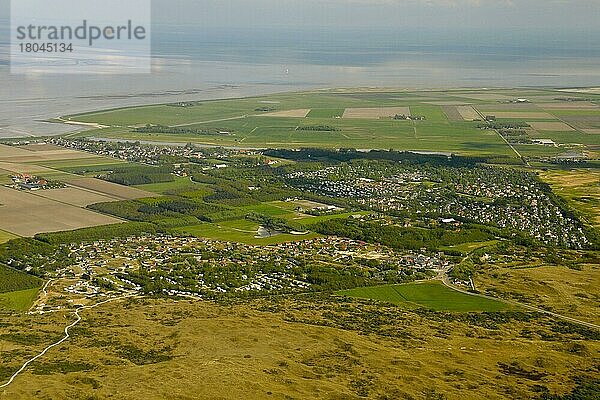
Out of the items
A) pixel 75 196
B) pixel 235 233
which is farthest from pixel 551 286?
pixel 75 196

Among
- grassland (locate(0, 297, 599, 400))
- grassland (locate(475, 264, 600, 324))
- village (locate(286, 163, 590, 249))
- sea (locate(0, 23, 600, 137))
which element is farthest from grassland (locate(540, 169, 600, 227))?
sea (locate(0, 23, 600, 137))

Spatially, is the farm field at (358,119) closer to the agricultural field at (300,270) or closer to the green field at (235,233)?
the agricultural field at (300,270)

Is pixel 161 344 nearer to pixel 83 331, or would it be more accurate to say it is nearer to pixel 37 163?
pixel 83 331

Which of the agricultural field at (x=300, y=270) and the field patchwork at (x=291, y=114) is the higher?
the field patchwork at (x=291, y=114)

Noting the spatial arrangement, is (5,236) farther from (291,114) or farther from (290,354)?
(291,114)

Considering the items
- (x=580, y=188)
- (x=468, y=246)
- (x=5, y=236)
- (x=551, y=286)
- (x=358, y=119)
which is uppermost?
(x=358, y=119)

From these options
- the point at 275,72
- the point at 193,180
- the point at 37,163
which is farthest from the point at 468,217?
the point at 275,72

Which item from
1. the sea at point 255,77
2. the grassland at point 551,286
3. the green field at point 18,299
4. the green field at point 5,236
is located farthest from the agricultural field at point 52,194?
the grassland at point 551,286
